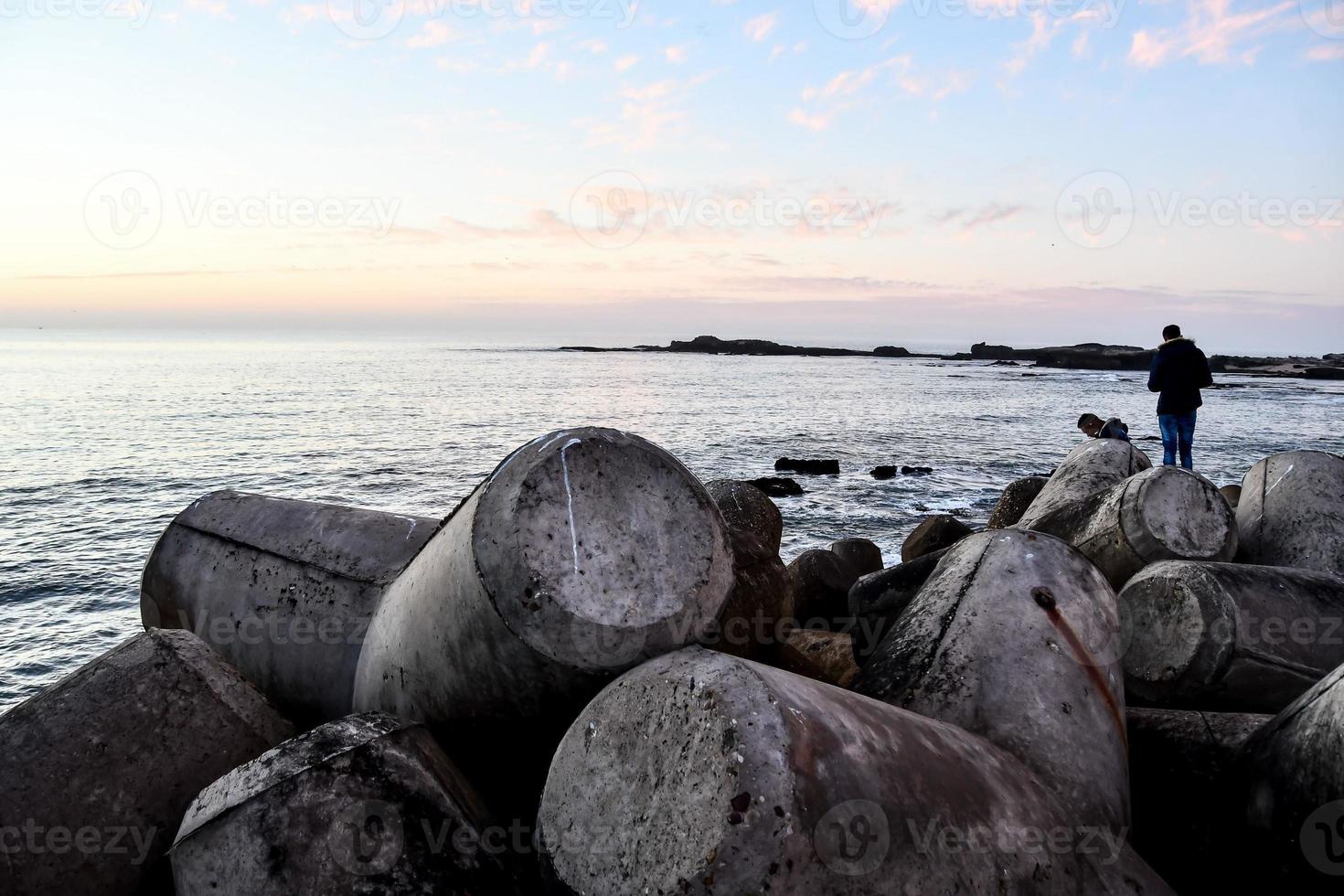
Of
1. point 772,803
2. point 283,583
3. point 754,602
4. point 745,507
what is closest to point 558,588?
point 772,803

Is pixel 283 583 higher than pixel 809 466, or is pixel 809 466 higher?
pixel 283 583

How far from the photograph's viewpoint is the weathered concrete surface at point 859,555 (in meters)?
7.52

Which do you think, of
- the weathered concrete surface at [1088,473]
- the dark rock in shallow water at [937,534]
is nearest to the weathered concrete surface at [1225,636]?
the weathered concrete surface at [1088,473]

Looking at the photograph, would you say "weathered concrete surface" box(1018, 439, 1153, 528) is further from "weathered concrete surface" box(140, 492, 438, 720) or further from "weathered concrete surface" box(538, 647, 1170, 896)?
"weathered concrete surface" box(140, 492, 438, 720)

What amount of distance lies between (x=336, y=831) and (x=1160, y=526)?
4540mm

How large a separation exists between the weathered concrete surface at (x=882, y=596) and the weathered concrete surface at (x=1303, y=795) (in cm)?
174

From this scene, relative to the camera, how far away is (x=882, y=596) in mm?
4473

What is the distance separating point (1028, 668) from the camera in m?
2.75

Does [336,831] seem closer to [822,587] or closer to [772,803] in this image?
[772,803]

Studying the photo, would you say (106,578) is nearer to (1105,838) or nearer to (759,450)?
(1105,838)

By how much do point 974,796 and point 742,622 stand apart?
1304 millimetres

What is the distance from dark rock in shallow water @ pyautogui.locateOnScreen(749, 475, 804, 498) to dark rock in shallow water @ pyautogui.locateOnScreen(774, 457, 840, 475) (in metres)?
2.38

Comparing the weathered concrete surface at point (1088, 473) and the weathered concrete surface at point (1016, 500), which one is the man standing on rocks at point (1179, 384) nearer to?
the weathered concrete surface at point (1016, 500)

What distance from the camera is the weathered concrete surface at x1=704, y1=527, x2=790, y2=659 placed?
124 inches
